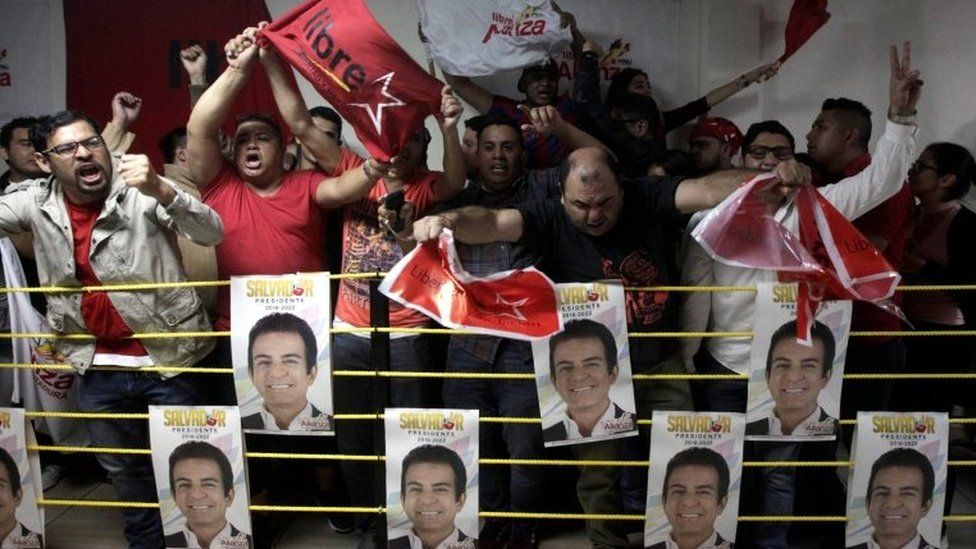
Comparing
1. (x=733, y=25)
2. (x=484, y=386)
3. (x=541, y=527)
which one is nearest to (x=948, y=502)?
(x=541, y=527)

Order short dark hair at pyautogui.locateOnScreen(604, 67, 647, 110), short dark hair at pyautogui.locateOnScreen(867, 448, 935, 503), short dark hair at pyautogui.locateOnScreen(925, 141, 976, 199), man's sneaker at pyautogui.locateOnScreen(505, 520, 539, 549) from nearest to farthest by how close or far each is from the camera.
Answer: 1. short dark hair at pyautogui.locateOnScreen(867, 448, 935, 503)
2. man's sneaker at pyautogui.locateOnScreen(505, 520, 539, 549)
3. short dark hair at pyautogui.locateOnScreen(925, 141, 976, 199)
4. short dark hair at pyautogui.locateOnScreen(604, 67, 647, 110)

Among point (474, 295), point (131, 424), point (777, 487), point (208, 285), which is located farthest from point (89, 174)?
point (777, 487)

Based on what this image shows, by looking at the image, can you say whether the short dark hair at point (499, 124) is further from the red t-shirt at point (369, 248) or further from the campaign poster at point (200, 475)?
the campaign poster at point (200, 475)

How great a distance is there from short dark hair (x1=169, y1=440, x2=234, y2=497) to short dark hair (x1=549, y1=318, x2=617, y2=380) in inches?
42.8

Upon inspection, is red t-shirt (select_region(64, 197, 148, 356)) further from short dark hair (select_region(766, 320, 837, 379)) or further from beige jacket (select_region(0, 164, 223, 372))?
short dark hair (select_region(766, 320, 837, 379))

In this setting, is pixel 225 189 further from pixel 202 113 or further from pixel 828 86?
pixel 828 86

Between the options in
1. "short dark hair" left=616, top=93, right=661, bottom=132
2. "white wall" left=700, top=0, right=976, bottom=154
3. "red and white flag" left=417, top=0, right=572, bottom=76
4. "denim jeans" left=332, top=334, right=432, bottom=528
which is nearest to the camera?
"denim jeans" left=332, top=334, right=432, bottom=528

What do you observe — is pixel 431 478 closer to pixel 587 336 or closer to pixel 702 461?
pixel 587 336

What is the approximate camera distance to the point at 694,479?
268 cm

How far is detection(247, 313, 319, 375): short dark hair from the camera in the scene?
2.62m

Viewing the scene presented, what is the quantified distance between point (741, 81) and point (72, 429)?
3439 millimetres

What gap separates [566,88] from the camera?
14.7 feet

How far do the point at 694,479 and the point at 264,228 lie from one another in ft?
5.41

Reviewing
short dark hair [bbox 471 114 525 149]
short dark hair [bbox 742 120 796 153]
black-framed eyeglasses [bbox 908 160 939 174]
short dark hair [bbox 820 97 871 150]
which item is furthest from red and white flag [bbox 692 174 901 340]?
black-framed eyeglasses [bbox 908 160 939 174]
